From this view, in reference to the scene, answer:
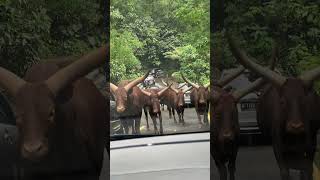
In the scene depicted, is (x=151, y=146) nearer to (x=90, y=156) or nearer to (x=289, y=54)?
(x=90, y=156)

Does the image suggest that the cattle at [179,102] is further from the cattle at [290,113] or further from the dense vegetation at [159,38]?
the cattle at [290,113]

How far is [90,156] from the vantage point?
4.46m

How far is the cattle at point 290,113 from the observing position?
450 centimetres

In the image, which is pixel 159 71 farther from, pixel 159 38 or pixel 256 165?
pixel 256 165

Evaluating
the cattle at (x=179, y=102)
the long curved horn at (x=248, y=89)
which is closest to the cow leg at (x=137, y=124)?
the cattle at (x=179, y=102)

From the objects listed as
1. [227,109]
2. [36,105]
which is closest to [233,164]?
[227,109]

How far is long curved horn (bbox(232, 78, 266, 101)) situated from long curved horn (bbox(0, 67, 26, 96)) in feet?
6.73

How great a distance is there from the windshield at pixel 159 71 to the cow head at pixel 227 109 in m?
0.83

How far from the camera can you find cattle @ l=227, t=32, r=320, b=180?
4496 millimetres

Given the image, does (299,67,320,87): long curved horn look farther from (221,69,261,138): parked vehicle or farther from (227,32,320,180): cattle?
(221,69,261,138): parked vehicle

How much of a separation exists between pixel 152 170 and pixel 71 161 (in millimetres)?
1980

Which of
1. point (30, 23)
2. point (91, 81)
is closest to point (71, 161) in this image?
point (91, 81)

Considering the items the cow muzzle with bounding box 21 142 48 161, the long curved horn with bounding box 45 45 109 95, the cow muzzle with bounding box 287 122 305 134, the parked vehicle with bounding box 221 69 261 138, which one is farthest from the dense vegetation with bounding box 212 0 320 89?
the cow muzzle with bounding box 21 142 48 161

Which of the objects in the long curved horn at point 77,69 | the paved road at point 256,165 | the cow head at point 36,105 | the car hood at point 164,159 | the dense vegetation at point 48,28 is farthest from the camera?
the car hood at point 164,159
